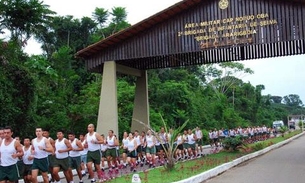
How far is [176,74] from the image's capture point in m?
48.8

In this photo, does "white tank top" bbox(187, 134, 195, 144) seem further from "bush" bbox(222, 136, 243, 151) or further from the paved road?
the paved road

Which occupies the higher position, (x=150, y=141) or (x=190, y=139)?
(x=150, y=141)

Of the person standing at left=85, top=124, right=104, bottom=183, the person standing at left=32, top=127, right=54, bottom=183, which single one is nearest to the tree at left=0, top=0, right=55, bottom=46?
the person standing at left=85, top=124, right=104, bottom=183

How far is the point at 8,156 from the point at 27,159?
1.36m

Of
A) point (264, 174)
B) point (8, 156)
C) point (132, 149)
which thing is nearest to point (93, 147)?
point (8, 156)

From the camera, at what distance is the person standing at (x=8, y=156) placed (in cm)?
1008

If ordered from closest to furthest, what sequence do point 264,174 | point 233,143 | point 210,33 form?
1. point 264,174
2. point 210,33
3. point 233,143

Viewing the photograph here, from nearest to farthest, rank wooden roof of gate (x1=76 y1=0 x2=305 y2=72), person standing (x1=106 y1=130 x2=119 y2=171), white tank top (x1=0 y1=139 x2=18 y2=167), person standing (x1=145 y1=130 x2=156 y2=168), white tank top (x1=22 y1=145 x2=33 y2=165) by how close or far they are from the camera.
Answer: white tank top (x1=0 y1=139 x2=18 y2=167)
white tank top (x1=22 y1=145 x2=33 y2=165)
person standing (x1=106 y1=130 x2=119 y2=171)
person standing (x1=145 y1=130 x2=156 y2=168)
wooden roof of gate (x1=76 y1=0 x2=305 y2=72)

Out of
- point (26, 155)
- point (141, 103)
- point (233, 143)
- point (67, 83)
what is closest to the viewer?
point (26, 155)

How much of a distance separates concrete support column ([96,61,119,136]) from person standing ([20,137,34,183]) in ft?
31.8

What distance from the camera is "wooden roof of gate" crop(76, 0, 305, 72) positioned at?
63.4 feet

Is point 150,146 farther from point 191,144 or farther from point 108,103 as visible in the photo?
point 108,103

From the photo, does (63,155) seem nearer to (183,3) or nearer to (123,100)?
(183,3)

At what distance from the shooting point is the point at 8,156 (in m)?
10.1
